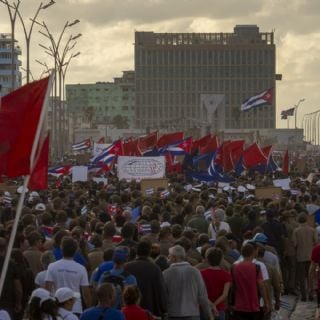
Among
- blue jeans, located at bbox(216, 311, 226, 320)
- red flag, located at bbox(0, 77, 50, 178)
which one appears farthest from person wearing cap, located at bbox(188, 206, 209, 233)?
red flag, located at bbox(0, 77, 50, 178)

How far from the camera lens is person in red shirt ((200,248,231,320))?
1306 cm

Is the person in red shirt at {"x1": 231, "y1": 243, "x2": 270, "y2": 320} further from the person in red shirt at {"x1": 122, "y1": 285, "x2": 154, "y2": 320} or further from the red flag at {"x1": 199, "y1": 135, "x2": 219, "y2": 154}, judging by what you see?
the red flag at {"x1": 199, "y1": 135, "x2": 219, "y2": 154}

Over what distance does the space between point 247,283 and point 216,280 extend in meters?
0.50

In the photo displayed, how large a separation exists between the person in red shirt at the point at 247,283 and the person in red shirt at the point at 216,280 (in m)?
0.32

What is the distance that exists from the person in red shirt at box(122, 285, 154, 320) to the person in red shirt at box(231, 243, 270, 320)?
2661 millimetres

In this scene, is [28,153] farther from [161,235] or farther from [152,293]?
[161,235]

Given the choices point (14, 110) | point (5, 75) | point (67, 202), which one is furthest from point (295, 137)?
point (14, 110)

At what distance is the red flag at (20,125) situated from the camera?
10141 millimetres

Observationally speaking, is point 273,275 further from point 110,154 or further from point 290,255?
point 110,154

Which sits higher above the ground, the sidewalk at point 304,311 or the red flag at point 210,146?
the red flag at point 210,146

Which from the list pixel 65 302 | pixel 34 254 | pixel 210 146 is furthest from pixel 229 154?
pixel 65 302

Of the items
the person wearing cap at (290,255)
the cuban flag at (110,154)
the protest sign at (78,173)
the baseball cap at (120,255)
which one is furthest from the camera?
the cuban flag at (110,154)

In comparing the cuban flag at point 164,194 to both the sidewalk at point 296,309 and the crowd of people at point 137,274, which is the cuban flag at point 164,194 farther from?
the crowd of people at point 137,274

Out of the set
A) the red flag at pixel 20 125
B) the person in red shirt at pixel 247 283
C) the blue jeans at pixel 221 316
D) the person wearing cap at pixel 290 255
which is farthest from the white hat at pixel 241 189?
the red flag at pixel 20 125
